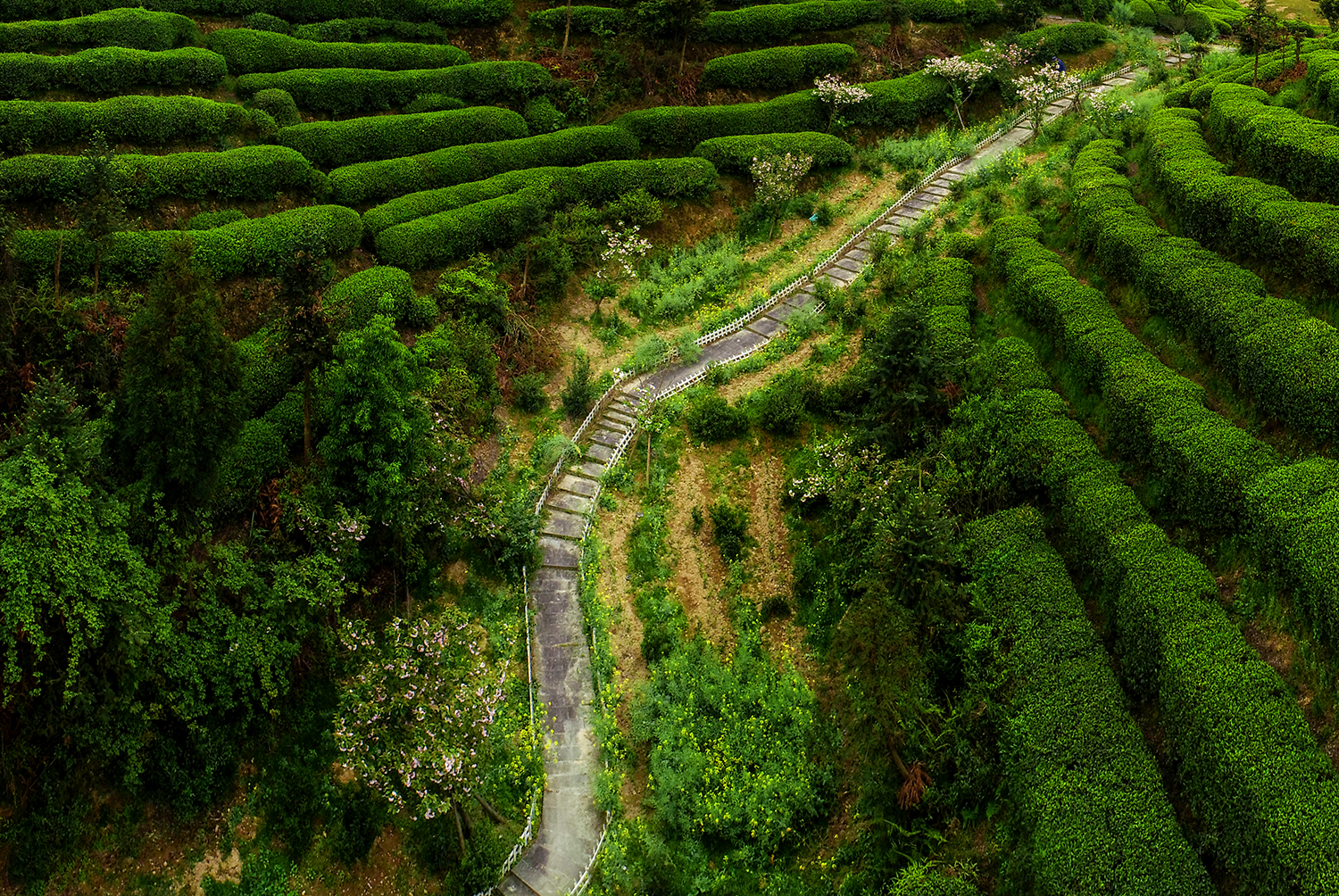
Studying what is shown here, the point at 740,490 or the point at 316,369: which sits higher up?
the point at 316,369

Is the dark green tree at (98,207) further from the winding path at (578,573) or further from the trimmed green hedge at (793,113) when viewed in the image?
the trimmed green hedge at (793,113)

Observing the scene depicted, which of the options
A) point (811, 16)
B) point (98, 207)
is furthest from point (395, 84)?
point (811, 16)

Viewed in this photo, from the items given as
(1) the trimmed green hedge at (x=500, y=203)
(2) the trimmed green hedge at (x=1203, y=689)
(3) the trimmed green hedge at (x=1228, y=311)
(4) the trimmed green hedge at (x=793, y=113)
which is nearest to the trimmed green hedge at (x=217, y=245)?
(1) the trimmed green hedge at (x=500, y=203)

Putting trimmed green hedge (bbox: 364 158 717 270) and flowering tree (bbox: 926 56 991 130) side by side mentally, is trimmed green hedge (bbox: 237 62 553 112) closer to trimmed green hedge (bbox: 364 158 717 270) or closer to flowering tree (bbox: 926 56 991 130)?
trimmed green hedge (bbox: 364 158 717 270)

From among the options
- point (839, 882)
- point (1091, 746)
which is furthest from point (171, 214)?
point (1091, 746)

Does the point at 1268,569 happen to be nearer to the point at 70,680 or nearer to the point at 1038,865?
the point at 1038,865

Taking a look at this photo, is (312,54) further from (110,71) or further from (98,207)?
(98,207)

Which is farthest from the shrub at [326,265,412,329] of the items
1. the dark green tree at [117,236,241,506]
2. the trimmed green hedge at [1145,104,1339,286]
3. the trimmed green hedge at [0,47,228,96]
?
the trimmed green hedge at [1145,104,1339,286]
